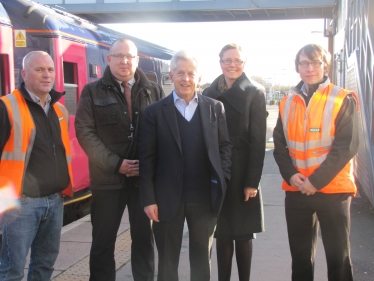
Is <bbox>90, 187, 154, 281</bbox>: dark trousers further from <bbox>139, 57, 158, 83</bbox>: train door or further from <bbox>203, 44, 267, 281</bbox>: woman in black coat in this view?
<bbox>139, 57, 158, 83</bbox>: train door

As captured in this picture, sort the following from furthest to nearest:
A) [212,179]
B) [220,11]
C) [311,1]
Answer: [220,11]
[311,1]
[212,179]

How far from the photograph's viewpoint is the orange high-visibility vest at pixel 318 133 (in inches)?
123

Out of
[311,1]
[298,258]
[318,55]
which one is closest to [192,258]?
[298,258]

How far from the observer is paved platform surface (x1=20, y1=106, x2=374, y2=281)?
422 cm

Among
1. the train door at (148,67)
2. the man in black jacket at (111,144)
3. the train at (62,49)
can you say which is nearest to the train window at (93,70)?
the train at (62,49)

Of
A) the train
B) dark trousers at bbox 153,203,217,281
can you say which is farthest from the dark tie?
the train

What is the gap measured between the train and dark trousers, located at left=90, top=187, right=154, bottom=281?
283 cm

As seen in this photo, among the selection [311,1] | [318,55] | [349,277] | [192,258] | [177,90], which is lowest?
[349,277]

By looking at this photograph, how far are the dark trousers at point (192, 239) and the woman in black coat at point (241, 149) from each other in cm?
38

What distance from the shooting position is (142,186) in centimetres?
310

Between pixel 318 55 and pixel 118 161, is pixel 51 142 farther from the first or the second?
pixel 318 55

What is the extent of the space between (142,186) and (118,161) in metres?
0.36

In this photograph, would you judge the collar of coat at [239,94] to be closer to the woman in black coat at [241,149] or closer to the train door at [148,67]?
the woman in black coat at [241,149]

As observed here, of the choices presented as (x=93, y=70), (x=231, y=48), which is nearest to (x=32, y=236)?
(x=231, y=48)
